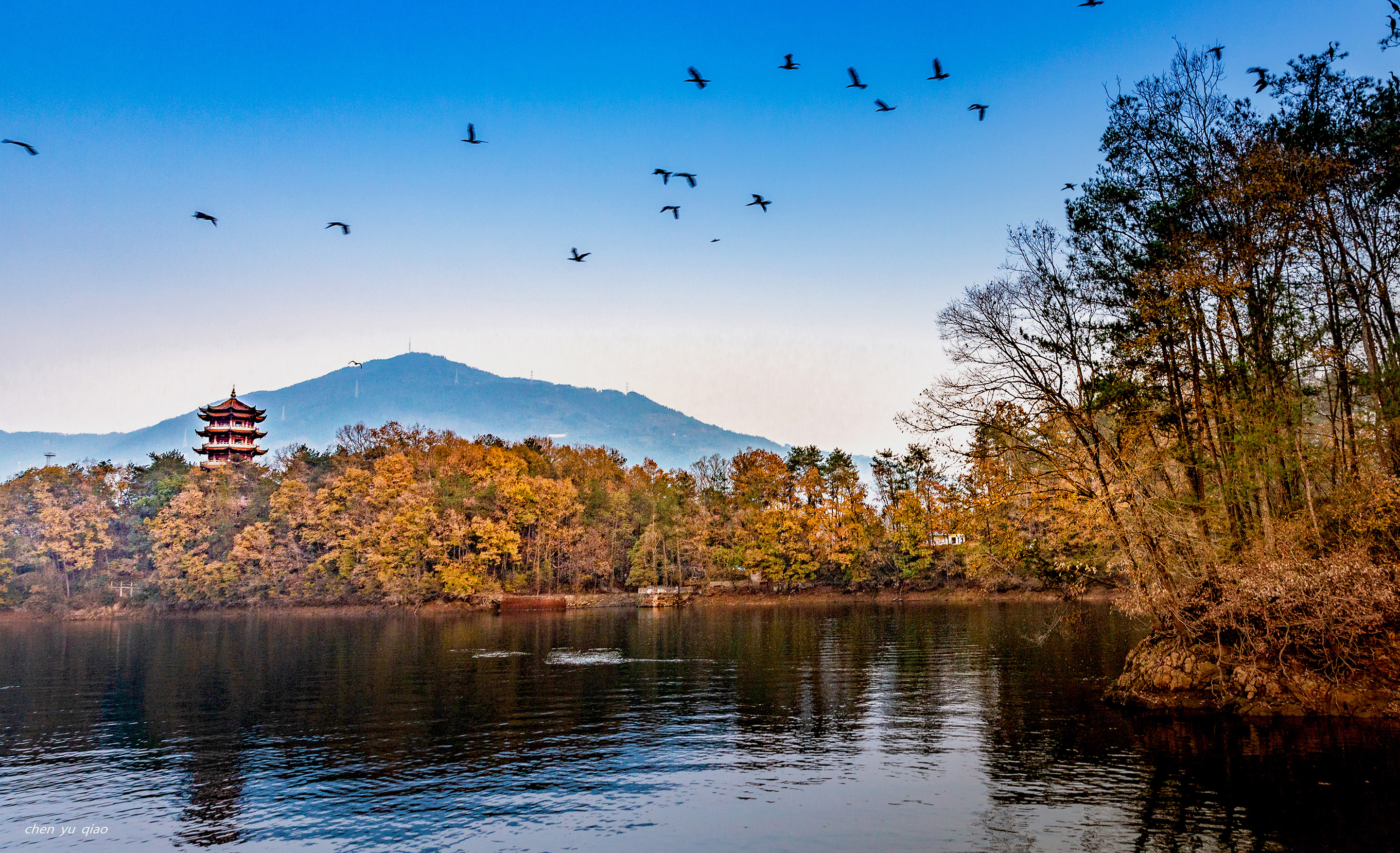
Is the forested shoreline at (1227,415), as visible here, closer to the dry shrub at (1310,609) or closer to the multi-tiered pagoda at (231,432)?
the dry shrub at (1310,609)

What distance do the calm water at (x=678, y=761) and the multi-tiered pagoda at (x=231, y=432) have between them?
98.0 m

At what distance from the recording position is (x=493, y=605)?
8775cm

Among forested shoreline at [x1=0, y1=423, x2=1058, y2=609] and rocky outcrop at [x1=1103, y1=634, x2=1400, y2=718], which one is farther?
forested shoreline at [x1=0, y1=423, x2=1058, y2=609]

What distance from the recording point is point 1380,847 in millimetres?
13984

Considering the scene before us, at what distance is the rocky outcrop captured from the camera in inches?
888

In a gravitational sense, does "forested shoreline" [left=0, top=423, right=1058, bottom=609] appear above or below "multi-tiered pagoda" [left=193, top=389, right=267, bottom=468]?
below

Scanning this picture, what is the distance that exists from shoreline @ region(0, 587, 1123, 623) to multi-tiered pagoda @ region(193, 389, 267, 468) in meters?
44.4

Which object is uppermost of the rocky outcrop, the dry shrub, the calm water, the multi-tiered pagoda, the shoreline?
the multi-tiered pagoda

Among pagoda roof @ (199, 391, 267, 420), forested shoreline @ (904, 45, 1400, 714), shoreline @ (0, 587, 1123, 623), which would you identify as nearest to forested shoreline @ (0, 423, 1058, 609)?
shoreline @ (0, 587, 1123, 623)

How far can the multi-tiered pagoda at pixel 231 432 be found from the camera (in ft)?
424

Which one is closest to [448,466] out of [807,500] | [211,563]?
[211,563]

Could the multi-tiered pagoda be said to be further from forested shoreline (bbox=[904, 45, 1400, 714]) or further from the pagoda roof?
forested shoreline (bbox=[904, 45, 1400, 714])

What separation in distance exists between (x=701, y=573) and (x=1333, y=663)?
7385 cm

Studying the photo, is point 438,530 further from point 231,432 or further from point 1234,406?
point 1234,406
